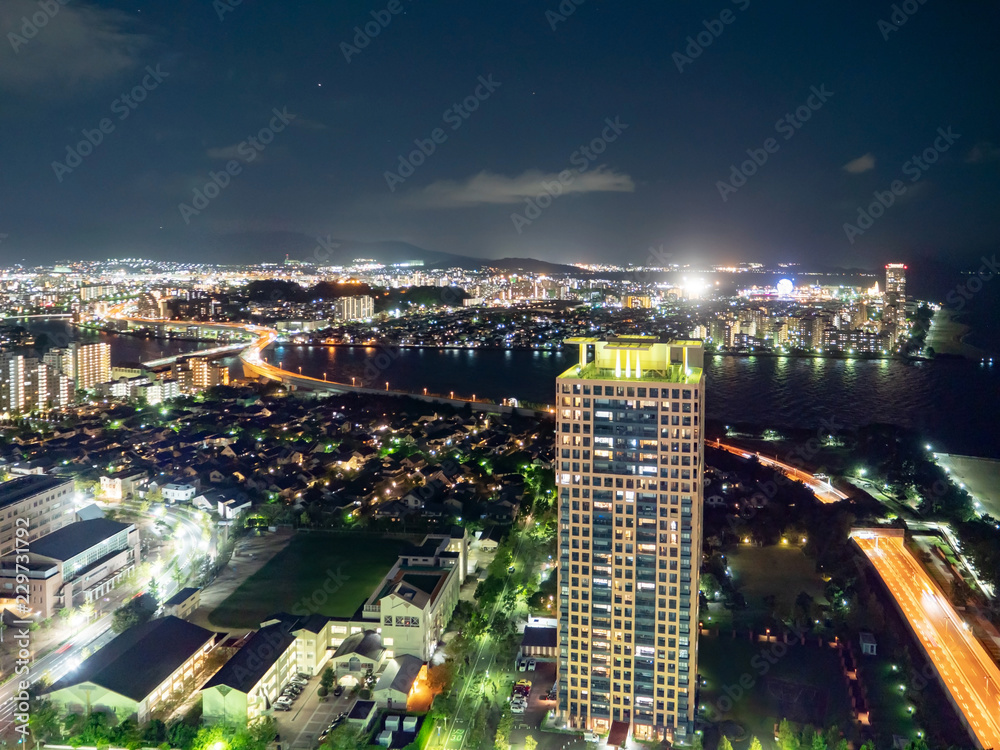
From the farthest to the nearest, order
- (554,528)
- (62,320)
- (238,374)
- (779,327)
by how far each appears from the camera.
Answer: (62,320) → (779,327) → (238,374) → (554,528)

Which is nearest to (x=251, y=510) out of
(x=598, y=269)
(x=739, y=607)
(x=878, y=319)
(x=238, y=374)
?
(x=739, y=607)

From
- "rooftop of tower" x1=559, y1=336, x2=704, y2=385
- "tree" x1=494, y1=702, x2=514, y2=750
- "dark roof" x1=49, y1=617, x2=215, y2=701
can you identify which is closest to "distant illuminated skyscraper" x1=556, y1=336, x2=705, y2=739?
"rooftop of tower" x1=559, y1=336, x2=704, y2=385

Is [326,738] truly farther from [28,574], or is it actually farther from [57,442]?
[57,442]

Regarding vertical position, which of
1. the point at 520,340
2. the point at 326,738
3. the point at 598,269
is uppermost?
the point at 598,269

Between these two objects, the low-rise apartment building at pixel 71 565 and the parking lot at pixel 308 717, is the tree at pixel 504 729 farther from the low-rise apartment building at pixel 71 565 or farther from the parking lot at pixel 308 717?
the low-rise apartment building at pixel 71 565

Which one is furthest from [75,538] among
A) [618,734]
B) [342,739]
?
[618,734]

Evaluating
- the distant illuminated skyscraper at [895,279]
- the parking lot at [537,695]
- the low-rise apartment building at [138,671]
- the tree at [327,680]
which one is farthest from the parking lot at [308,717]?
the distant illuminated skyscraper at [895,279]

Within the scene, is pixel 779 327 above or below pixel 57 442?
above

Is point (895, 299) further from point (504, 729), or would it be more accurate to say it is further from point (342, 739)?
point (342, 739)
